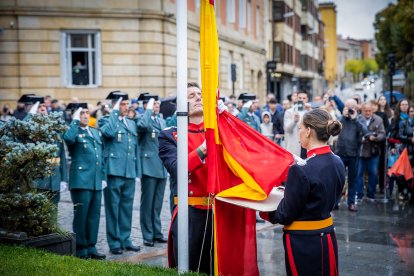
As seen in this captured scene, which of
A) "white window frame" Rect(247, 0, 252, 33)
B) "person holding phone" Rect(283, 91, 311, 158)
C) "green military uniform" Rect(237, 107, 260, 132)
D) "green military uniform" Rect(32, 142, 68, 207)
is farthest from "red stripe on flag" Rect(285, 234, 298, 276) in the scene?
"white window frame" Rect(247, 0, 252, 33)

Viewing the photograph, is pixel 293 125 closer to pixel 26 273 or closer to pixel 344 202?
pixel 344 202

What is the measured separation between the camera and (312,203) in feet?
16.6

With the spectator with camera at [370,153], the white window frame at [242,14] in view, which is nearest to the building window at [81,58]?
the white window frame at [242,14]

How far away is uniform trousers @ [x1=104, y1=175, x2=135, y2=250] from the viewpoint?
31.1ft

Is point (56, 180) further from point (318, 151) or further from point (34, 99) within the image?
point (318, 151)

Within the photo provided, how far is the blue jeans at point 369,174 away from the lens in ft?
47.8

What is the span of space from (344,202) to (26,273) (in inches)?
389

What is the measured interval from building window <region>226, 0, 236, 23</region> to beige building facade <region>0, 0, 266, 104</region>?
307 inches

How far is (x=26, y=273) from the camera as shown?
582 cm

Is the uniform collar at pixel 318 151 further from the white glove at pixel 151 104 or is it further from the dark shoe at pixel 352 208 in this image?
the dark shoe at pixel 352 208

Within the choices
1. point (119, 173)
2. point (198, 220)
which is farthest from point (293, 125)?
point (198, 220)

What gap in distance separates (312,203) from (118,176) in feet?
16.8

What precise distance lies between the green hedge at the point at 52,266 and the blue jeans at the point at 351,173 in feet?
25.2

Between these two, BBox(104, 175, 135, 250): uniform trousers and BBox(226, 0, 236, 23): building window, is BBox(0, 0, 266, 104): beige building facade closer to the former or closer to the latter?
BBox(226, 0, 236, 23): building window
